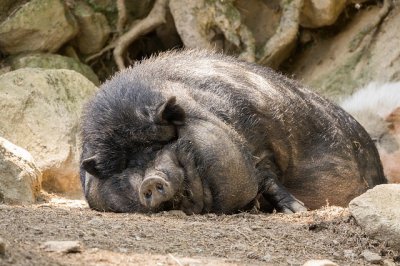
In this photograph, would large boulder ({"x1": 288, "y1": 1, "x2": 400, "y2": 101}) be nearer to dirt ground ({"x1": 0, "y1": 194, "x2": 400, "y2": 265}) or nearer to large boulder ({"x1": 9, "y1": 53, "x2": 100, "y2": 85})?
large boulder ({"x1": 9, "y1": 53, "x2": 100, "y2": 85})

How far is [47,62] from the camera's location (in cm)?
923

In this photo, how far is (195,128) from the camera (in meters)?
5.61

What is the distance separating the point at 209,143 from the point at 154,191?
58 cm

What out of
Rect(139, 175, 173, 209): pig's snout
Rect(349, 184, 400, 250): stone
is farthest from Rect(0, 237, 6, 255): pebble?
Rect(349, 184, 400, 250): stone

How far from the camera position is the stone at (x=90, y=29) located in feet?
31.3

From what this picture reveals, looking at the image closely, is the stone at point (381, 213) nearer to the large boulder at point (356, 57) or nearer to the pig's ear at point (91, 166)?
the pig's ear at point (91, 166)

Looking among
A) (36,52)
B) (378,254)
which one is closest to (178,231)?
Answer: (378,254)

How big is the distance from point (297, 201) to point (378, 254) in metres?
1.54

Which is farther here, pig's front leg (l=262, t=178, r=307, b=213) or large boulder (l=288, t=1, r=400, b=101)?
large boulder (l=288, t=1, r=400, b=101)

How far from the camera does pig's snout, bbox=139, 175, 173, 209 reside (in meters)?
5.10

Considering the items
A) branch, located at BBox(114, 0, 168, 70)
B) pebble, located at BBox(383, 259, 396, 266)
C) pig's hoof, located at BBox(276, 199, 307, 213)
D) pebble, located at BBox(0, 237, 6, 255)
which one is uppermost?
branch, located at BBox(114, 0, 168, 70)

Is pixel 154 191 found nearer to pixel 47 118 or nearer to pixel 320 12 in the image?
pixel 47 118

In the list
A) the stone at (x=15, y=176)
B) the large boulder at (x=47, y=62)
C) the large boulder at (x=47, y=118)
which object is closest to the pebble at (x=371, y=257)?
the stone at (x=15, y=176)

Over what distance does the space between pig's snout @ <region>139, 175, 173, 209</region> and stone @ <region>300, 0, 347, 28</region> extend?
15.6 feet
